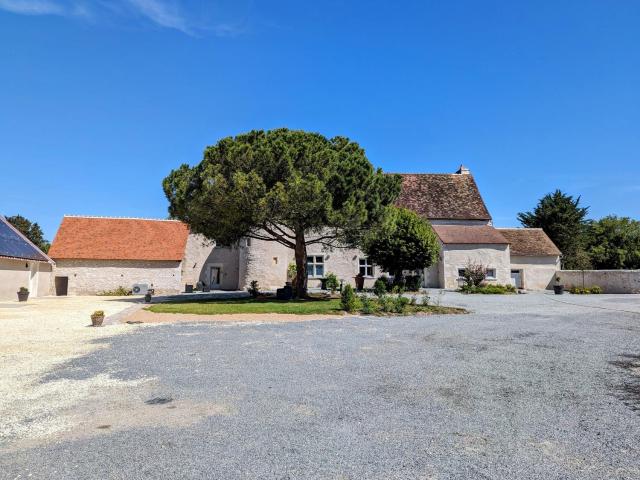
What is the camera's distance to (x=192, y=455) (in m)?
3.63

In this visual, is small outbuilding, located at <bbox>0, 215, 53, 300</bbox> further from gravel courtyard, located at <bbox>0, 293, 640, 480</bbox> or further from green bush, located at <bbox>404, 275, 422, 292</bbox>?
green bush, located at <bbox>404, 275, 422, 292</bbox>

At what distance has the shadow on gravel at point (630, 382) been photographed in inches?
200

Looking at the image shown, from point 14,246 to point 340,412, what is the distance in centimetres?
2691

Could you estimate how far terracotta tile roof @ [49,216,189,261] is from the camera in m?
28.1

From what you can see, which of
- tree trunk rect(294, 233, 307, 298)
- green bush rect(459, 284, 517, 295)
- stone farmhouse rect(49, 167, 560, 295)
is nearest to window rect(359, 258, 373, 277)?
stone farmhouse rect(49, 167, 560, 295)

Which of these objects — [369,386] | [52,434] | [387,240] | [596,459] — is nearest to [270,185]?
[387,240]

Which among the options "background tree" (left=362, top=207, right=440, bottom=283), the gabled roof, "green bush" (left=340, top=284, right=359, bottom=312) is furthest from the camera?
"background tree" (left=362, top=207, right=440, bottom=283)

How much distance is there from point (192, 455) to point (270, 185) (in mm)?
15427

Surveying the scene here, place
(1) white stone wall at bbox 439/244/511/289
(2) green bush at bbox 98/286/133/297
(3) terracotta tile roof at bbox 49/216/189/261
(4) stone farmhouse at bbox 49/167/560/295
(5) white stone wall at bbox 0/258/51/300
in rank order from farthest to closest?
1. (1) white stone wall at bbox 439/244/511/289
2. (3) terracotta tile roof at bbox 49/216/189/261
3. (4) stone farmhouse at bbox 49/167/560/295
4. (2) green bush at bbox 98/286/133/297
5. (5) white stone wall at bbox 0/258/51/300

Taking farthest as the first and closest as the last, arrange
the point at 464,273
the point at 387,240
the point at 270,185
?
the point at 464,273, the point at 387,240, the point at 270,185

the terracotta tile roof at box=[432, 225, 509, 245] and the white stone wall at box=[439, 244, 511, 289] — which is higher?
the terracotta tile roof at box=[432, 225, 509, 245]

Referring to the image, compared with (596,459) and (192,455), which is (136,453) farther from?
(596,459)

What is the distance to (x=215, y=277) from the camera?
31141 mm

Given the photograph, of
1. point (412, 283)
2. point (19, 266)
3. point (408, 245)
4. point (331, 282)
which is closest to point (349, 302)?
point (408, 245)
